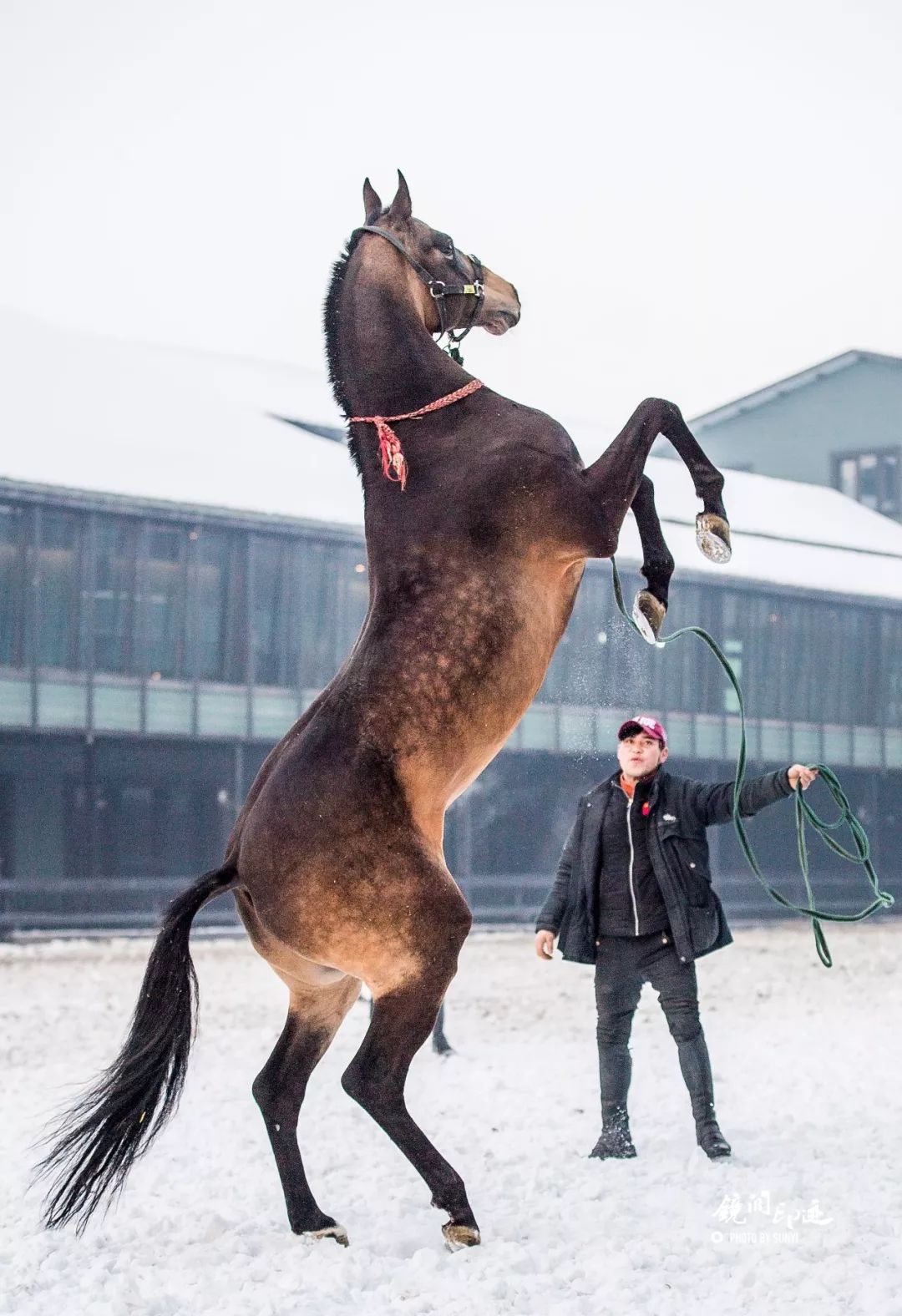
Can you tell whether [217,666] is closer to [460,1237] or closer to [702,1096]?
[702,1096]

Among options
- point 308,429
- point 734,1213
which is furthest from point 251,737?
point 734,1213

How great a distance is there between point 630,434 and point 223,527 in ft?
57.1

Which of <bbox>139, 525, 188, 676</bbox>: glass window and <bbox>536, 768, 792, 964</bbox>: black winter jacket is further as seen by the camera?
<bbox>139, 525, 188, 676</bbox>: glass window

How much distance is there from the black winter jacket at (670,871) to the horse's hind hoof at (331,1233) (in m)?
1.68

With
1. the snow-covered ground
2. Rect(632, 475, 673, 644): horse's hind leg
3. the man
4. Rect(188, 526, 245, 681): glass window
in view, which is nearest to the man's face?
the man

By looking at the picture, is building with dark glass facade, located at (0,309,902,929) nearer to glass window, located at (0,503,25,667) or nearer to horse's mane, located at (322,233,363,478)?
glass window, located at (0,503,25,667)

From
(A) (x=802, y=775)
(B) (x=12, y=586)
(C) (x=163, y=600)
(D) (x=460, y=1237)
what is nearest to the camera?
(D) (x=460, y=1237)

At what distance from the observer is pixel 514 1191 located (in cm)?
Answer: 488

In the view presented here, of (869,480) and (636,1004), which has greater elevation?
(869,480)

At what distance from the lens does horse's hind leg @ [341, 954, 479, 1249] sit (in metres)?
3.86

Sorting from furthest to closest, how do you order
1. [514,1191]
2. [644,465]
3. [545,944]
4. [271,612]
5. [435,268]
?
[271,612] → [545,944] → [514,1191] → [435,268] → [644,465]

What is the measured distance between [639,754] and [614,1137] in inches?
57.8

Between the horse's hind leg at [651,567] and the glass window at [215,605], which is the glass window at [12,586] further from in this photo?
the horse's hind leg at [651,567]

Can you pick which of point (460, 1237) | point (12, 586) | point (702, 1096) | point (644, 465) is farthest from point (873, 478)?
point (460, 1237)
